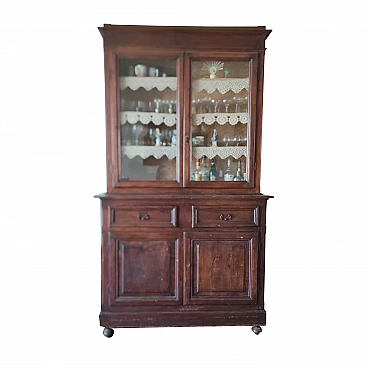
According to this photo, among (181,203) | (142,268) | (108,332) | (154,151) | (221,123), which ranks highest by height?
(221,123)

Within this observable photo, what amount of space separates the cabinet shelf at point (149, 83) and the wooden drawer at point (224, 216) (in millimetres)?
953

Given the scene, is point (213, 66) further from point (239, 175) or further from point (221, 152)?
point (239, 175)

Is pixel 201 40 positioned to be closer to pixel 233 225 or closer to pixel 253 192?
pixel 253 192

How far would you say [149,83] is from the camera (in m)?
2.18

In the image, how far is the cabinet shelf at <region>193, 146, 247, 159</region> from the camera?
7.32 feet

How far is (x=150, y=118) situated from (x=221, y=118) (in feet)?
1.82

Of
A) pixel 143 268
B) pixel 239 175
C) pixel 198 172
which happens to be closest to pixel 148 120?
pixel 198 172

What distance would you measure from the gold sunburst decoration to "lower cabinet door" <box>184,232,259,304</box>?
1243 mm

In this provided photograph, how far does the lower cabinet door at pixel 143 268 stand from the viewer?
2135mm

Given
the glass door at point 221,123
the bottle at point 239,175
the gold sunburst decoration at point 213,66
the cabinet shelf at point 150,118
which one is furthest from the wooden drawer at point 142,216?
the gold sunburst decoration at point 213,66

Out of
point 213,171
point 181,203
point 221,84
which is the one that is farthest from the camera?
point 213,171

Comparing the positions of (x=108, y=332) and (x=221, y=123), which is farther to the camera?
(x=221, y=123)

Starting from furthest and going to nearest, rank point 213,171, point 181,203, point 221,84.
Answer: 1. point 213,171
2. point 221,84
3. point 181,203

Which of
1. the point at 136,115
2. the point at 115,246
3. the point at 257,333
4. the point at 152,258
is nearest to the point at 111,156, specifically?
the point at 136,115
